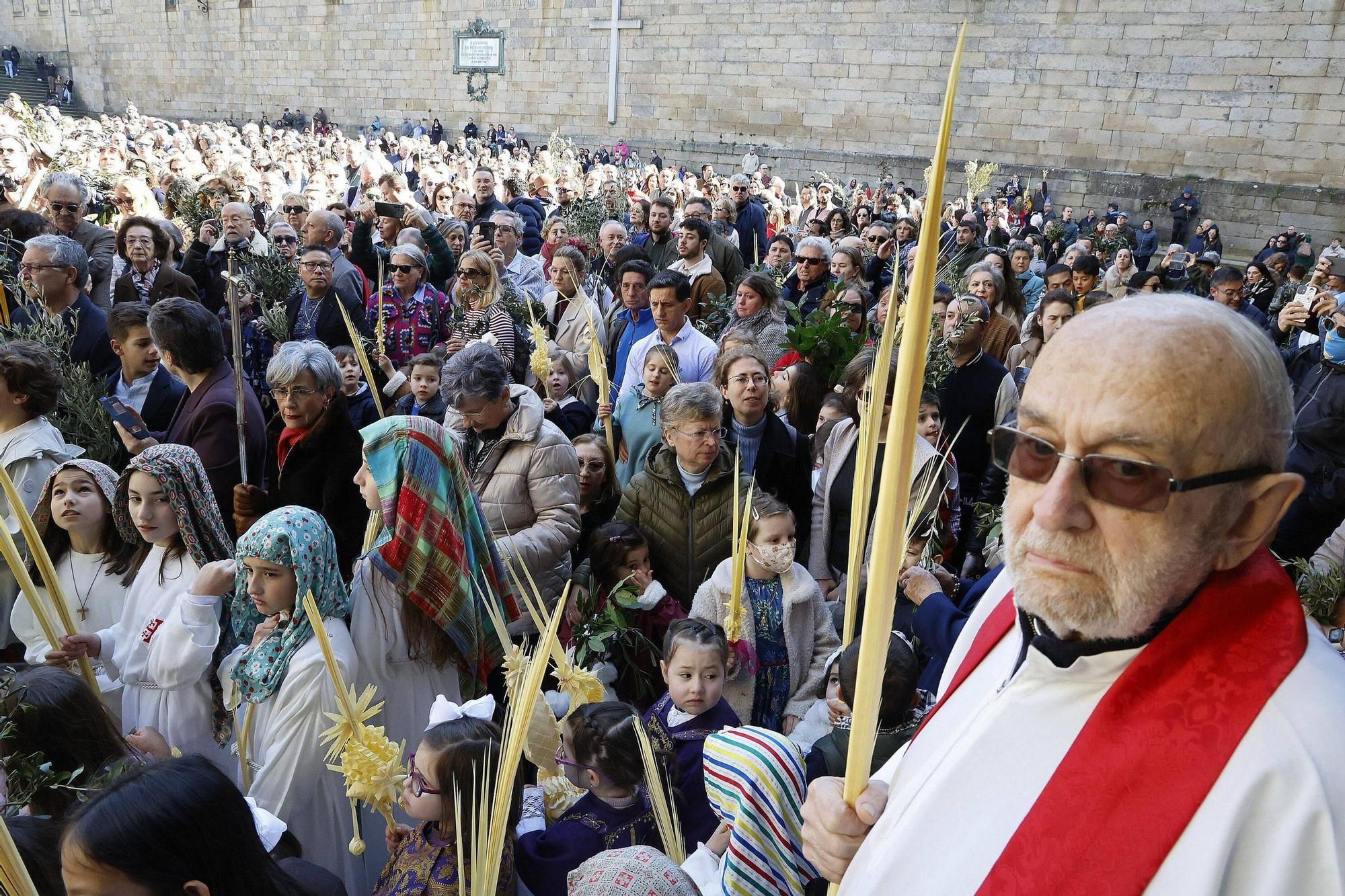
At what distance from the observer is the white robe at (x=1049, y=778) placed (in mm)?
929

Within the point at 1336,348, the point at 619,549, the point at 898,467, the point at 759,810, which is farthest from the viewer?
the point at 1336,348

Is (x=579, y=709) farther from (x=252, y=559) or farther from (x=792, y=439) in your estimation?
(x=792, y=439)

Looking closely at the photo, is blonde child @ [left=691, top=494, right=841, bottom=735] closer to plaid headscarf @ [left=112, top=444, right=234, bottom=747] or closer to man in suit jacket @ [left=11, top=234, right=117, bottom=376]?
plaid headscarf @ [left=112, top=444, right=234, bottom=747]

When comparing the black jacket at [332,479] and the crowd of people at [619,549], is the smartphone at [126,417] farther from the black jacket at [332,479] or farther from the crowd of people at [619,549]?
the black jacket at [332,479]

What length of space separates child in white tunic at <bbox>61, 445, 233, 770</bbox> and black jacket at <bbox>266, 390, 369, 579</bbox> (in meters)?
0.62

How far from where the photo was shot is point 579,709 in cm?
228

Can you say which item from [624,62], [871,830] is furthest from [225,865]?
[624,62]

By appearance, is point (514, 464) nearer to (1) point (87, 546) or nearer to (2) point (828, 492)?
(2) point (828, 492)

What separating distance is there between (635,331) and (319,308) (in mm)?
1787

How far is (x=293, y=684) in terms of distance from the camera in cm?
235

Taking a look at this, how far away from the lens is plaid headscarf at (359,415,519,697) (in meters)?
2.57

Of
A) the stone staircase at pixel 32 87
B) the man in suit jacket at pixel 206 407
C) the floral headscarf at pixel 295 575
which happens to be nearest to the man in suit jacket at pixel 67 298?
the man in suit jacket at pixel 206 407

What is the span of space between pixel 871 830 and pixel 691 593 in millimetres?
2137

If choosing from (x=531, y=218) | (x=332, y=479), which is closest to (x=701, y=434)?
(x=332, y=479)
